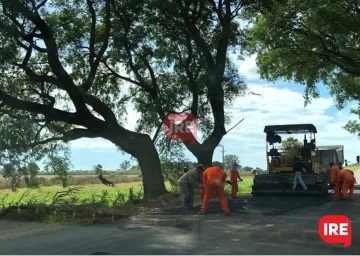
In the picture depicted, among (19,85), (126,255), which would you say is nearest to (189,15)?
(19,85)

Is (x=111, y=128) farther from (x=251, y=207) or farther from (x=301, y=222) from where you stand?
(x=301, y=222)

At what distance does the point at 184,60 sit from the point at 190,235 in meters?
13.7

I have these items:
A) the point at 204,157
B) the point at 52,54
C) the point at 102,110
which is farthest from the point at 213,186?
the point at 204,157

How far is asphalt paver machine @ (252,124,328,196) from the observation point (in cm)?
2181

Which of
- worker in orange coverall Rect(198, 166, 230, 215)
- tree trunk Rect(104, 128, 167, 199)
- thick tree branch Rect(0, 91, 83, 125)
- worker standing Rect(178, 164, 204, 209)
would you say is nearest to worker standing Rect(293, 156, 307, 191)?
tree trunk Rect(104, 128, 167, 199)

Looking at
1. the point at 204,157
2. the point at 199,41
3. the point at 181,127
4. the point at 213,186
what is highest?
the point at 199,41

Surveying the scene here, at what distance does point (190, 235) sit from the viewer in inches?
421

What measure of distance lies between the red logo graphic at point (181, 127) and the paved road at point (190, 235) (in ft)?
21.7

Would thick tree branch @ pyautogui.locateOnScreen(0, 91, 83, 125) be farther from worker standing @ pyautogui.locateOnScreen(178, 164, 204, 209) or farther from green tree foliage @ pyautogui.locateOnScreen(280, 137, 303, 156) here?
green tree foliage @ pyautogui.locateOnScreen(280, 137, 303, 156)

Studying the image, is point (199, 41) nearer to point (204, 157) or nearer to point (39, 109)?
point (204, 157)

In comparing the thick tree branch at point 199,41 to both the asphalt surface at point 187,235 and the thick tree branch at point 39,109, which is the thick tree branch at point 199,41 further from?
the asphalt surface at point 187,235

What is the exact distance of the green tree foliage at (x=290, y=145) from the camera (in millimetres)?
24953

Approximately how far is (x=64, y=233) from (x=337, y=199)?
12335mm

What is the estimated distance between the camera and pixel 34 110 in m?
18.1
